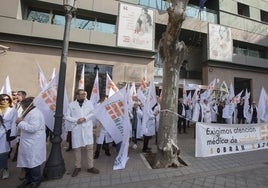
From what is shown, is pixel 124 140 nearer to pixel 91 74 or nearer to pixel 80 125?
pixel 80 125

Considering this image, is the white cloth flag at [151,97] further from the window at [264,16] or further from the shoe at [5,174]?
the window at [264,16]

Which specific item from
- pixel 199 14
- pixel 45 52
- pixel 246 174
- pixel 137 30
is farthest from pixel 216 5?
pixel 246 174

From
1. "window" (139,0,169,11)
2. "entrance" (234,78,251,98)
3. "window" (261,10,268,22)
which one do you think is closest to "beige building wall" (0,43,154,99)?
"window" (139,0,169,11)

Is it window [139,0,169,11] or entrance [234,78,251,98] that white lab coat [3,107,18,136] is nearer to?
window [139,0,169,11]

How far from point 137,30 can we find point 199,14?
19.7 ft

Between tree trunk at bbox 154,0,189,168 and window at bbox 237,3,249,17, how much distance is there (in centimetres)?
1641

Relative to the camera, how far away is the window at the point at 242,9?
60.5 feet

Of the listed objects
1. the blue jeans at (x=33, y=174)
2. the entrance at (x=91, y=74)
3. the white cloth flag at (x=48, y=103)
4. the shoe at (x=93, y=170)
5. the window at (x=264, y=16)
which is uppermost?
the window at (x=264, y=16)

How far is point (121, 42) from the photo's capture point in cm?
1341

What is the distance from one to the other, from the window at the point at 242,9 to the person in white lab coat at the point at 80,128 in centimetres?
1888

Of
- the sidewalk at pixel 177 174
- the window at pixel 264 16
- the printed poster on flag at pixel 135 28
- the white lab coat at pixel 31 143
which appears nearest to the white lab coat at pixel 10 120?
the white lab coat at pixel 31 143

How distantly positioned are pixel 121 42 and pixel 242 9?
12879 mm

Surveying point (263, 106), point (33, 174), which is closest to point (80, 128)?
point (33, 174)

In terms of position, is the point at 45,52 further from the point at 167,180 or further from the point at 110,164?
the point at 167,180
